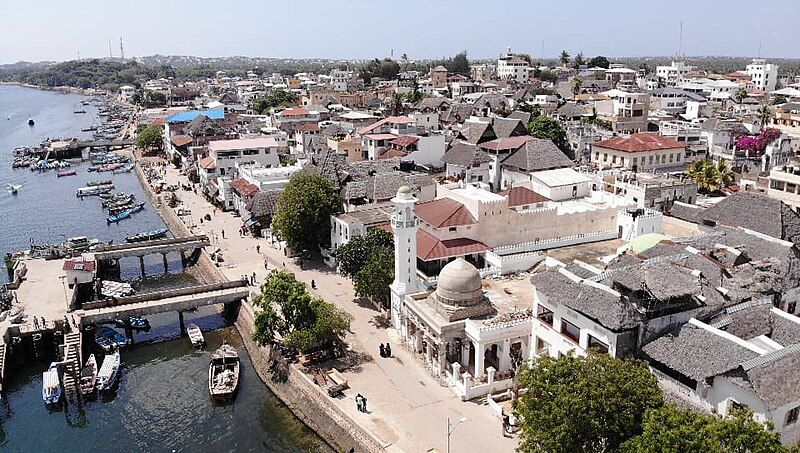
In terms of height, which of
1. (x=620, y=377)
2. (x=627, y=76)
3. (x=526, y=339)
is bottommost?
(x=526, y=339)

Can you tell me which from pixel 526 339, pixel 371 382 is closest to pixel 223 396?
pixel 371 382

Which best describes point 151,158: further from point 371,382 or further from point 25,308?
point 371,382

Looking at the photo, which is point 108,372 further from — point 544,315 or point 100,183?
point 100,183

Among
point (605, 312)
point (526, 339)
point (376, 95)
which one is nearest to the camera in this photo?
point (605, 312)

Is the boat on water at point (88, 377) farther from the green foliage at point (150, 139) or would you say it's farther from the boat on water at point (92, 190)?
the green foliage at point (150, 139)

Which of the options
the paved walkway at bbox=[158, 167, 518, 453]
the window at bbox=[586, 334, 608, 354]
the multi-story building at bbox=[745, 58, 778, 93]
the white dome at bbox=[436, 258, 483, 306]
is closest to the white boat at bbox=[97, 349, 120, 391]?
the paved walkway at bbox=[158, 167, 518, 453]

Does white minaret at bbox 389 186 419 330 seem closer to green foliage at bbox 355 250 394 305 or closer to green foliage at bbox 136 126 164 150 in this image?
green foliage at bbox 355 250 394 305
